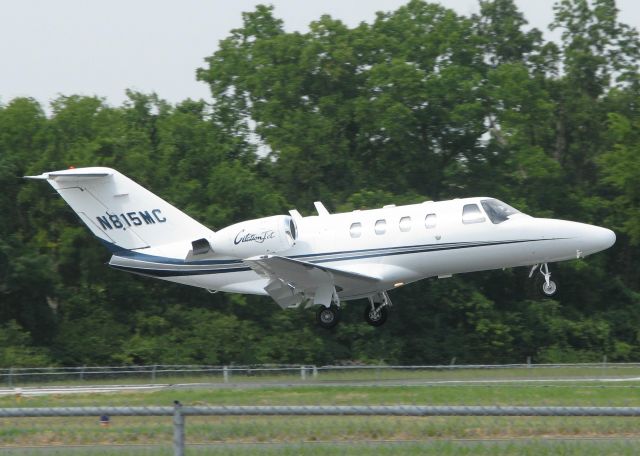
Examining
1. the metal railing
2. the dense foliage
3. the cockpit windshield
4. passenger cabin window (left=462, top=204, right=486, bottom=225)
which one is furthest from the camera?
the dense foliage

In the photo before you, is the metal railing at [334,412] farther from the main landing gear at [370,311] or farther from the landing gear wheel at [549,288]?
the main landing gear at [370,311]

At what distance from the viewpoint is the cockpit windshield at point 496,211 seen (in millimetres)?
25042

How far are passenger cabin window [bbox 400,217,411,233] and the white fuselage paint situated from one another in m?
0.02

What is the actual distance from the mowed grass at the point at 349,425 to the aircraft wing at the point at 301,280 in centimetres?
403

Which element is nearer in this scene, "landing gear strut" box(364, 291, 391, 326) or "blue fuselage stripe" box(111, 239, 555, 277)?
"blue fuselage stripe" box(111, 239, 555, 277)

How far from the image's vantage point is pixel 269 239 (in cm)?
2573

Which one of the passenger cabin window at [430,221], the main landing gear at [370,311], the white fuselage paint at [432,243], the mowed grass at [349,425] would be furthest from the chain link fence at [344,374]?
the passenger cabin window at [430,221]

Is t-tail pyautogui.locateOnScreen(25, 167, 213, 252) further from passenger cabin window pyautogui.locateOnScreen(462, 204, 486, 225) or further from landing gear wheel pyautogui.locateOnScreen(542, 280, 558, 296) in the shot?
landing gear wheel pyautogui.locateOnScreen(542, 280, 558, 296)

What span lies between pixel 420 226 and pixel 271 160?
2070cm

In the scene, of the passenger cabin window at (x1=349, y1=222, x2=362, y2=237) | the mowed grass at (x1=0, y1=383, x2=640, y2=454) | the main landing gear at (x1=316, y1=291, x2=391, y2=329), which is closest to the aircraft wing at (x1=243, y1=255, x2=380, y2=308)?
the main landing gear at (x1=316, y1=291, x2=391, y2=329)

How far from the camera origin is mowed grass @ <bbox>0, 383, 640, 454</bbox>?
10422 millimetres

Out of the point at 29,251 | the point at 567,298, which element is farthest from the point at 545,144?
the point at 29,251

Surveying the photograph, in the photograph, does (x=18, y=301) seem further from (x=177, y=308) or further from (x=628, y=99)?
(x=628, y=99)

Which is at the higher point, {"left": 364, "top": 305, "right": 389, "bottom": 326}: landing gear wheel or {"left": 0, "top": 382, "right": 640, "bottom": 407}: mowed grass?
{"left": 364, "top": 305, "right": 389, "bottom": 326}: landing gear wheel
